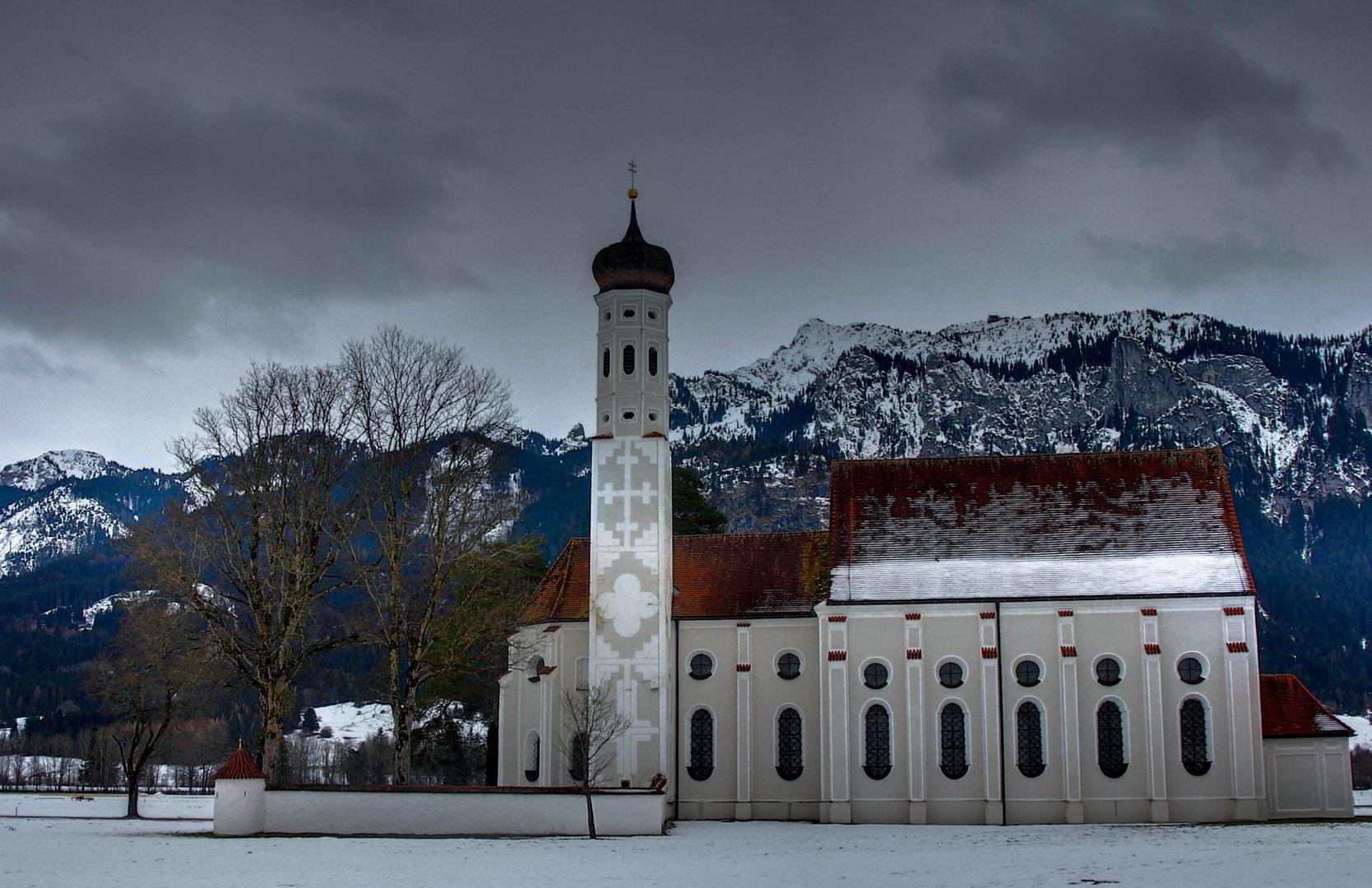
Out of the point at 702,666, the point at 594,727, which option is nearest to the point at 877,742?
the point at 702,666

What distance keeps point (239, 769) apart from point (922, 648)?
20930 mm

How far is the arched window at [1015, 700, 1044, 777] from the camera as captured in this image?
42781mm

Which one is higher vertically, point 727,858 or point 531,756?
point 531,756

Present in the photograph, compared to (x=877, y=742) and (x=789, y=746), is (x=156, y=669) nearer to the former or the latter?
(x=789, y=746)

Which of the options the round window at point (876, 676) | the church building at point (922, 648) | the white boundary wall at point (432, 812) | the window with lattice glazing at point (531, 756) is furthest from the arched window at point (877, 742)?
the window with lattice glazing at point (531, 756)

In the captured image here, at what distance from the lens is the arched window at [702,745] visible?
45.2 metres

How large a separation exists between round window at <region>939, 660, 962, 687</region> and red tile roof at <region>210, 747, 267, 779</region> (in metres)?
20.8

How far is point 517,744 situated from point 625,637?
18.0ft

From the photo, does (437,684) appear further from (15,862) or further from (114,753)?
(114,753)

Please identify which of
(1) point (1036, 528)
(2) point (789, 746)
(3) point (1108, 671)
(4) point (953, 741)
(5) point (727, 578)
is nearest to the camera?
(3) point (1108, 671)

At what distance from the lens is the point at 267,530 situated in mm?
38875

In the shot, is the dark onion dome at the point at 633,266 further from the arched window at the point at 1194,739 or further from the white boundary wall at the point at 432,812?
the arched window at the point at 1194,739

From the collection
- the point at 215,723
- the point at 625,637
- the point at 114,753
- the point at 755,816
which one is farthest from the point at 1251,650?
the point at 215,723

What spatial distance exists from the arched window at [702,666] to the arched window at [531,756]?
567cm
